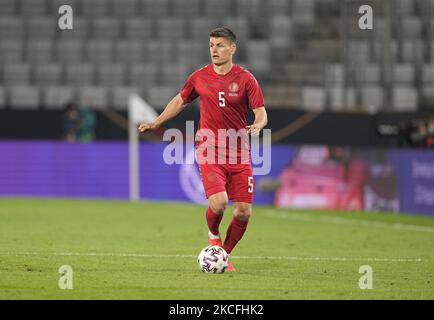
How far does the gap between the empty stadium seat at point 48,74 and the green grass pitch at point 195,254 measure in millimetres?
7248

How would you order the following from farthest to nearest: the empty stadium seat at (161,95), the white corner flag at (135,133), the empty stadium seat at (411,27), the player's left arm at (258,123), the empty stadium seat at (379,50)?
the empty stadium seat at (411,27), the empty stadium seat at (379,50), the empty stadium seat at (161,95), the white corner flag at (135,133), the player's left arm at (258,123)

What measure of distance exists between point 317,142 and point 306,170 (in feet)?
5.85

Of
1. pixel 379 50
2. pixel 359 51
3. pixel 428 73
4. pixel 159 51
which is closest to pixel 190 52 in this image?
pixel 159 51

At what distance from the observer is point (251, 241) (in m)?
15.4

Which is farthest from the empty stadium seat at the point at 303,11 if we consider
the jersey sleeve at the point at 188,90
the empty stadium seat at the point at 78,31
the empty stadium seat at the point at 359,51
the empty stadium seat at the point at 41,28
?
the jersey sleeve at the point at 188,90

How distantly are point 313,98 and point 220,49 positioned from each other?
1678cm

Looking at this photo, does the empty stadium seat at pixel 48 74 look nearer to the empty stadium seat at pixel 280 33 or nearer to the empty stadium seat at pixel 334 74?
the empty stadium seat at pixel 280 33

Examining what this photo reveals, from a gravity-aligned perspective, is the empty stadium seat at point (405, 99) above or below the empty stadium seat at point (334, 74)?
below

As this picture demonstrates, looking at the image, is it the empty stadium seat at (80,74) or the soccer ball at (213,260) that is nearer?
the soccer ball at (213,260)

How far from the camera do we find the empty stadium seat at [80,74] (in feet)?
95.0

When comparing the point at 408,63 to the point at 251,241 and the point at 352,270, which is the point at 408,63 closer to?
the point at 251,241

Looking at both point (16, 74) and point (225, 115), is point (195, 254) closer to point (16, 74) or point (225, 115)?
point (225, 115)

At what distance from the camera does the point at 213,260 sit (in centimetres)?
1086
